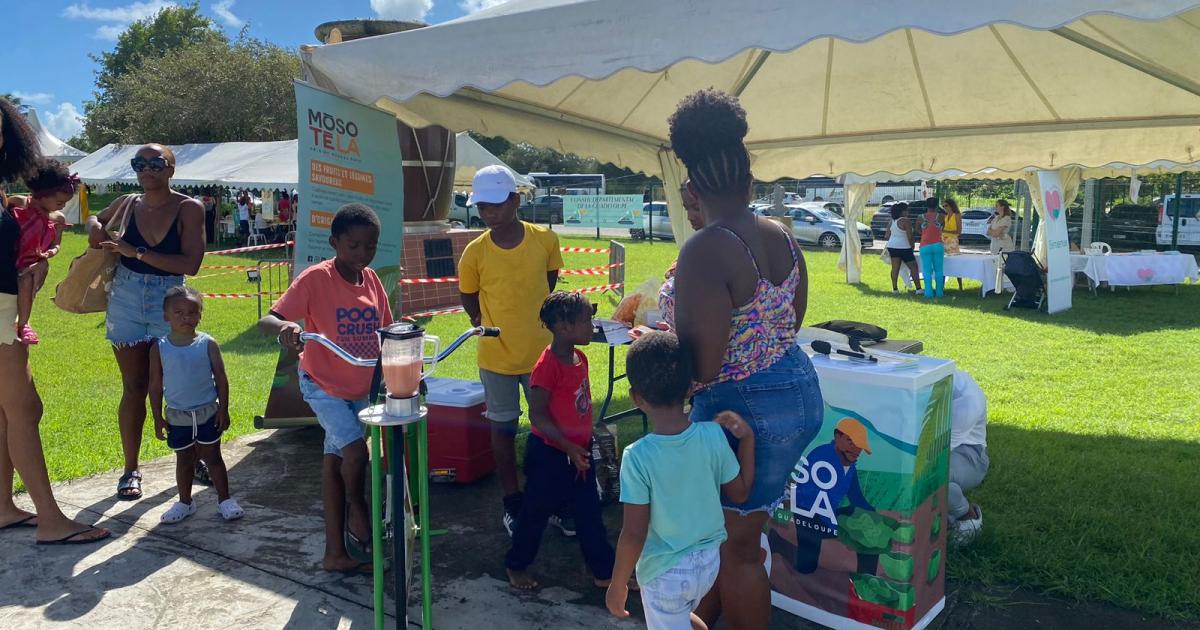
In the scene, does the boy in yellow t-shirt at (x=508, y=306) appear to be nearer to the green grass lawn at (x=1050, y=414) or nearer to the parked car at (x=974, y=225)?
the green grass lawn at (x=1050, y=414)

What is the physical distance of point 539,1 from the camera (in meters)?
4.12

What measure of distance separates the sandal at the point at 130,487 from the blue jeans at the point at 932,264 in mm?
12175

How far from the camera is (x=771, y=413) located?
244 cm

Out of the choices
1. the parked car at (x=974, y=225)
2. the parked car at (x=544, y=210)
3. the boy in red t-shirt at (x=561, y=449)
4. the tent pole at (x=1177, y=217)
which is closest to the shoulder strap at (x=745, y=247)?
the boy in red t-shirt at (x=561, y=449)

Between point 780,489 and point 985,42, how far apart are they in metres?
4.41

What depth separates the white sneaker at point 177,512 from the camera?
425 cm

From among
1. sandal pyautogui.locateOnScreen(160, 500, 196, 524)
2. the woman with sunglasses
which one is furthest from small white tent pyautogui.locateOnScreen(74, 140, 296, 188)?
sandal pyautogui.locateOnScreen(160, 500, 196, 524)

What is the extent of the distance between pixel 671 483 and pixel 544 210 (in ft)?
119

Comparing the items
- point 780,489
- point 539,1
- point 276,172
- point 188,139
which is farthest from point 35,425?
point 188,139

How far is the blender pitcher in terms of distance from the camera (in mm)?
2477

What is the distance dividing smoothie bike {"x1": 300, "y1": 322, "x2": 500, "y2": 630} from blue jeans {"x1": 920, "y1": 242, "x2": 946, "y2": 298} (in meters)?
12.2

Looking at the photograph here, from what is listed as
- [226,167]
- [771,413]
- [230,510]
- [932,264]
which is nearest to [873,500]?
[771,413]

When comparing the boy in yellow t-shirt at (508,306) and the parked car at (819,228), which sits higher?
the parked car at (819,228)

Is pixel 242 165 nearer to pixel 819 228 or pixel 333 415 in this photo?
pixel 819 228
